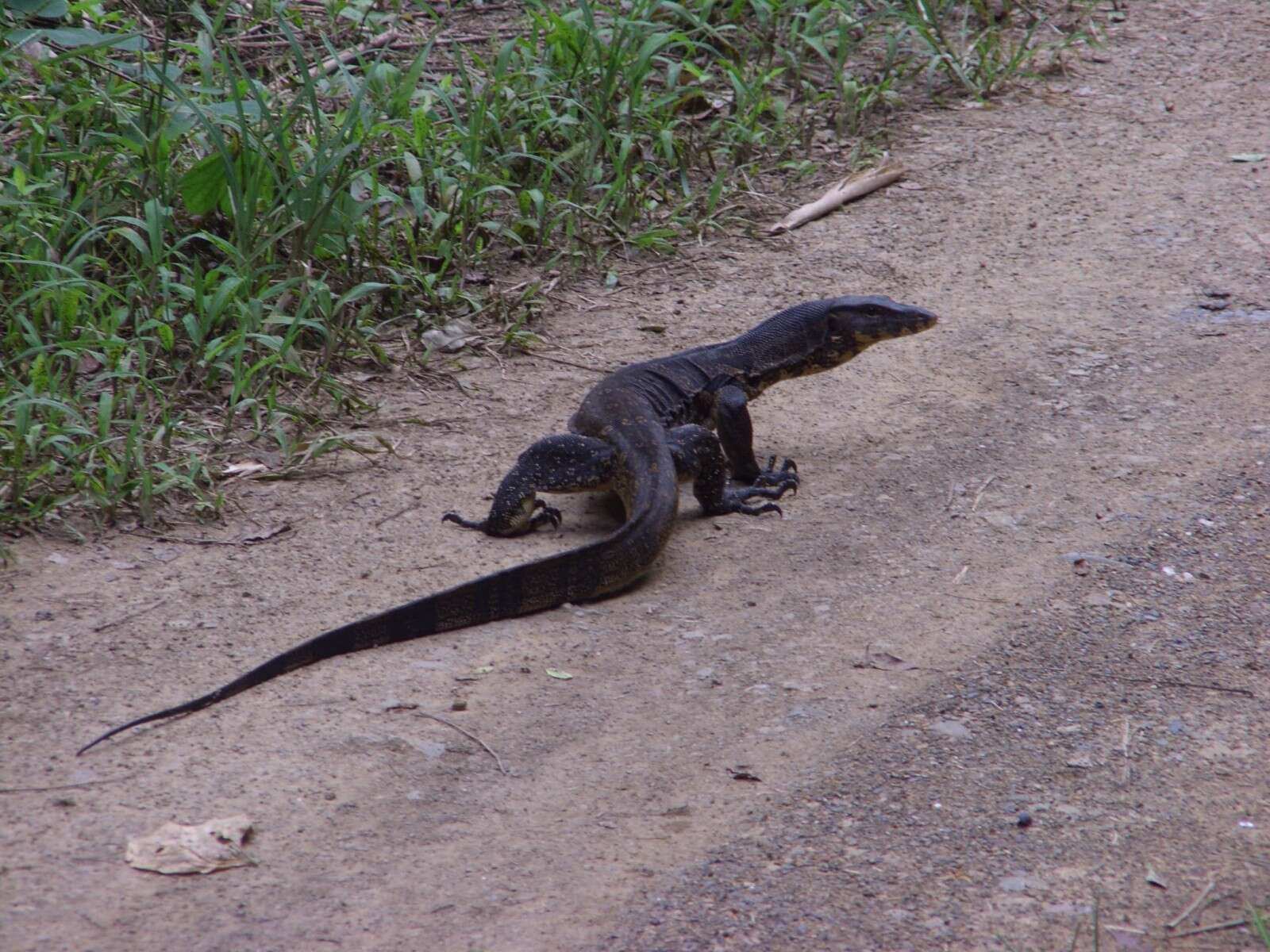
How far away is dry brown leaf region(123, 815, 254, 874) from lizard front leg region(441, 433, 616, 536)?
1.69 meters

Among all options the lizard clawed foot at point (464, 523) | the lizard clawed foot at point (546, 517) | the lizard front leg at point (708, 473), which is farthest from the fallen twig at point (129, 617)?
the lizard front leg at point (708, 473)

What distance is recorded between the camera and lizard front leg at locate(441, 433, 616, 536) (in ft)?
15.1

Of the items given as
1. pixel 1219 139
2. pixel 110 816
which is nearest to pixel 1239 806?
pixel 110 816

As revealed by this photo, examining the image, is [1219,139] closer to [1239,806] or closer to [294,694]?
[1239,806]

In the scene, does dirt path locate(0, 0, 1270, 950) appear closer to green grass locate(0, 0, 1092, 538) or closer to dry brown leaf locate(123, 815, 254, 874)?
dry brown leaf locate(123, 815, 254, 874)

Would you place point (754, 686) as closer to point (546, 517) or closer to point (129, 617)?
point (546, 517)

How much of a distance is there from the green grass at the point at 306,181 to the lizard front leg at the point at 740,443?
1263 mm

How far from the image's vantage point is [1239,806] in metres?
3.19

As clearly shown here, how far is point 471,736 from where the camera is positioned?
353cm

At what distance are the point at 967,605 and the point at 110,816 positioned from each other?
247 centimetres

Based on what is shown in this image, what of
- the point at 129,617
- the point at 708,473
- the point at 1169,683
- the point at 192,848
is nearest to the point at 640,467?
the point at 708,473

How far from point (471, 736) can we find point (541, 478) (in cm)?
129

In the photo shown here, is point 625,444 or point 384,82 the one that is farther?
point 384,82

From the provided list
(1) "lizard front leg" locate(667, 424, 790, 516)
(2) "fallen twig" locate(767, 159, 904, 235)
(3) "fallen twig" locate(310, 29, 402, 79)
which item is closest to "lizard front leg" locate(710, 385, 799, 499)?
(1) "lizard front leg" locate(667, 424, 790, 516)
